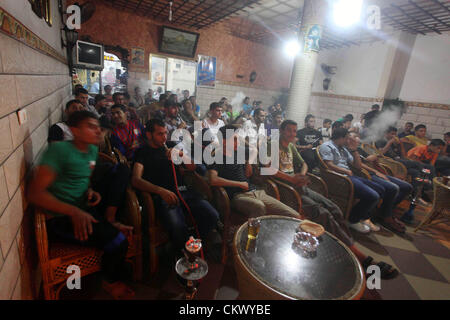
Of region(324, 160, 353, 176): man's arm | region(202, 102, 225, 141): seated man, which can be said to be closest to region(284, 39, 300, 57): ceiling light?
region(202, 102, 225, 141): seated man

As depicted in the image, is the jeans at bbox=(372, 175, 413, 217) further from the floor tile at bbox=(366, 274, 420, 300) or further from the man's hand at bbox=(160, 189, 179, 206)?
the man's hand at bbox=(160, 189, 179, 206)

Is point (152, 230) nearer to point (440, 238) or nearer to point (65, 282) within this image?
point (65, 282)

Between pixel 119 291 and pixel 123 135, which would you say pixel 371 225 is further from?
pixel 123 135

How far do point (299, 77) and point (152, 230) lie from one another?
5.28 m

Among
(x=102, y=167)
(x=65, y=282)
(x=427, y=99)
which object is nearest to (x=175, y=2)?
(x=102, y=167)

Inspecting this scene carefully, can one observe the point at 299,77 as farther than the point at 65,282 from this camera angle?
Yes

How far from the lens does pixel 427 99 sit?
23.1 feet

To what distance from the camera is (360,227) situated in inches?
121

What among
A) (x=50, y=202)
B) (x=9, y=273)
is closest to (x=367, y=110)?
(x=50, y=202)

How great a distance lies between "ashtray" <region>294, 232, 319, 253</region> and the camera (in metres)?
1.72

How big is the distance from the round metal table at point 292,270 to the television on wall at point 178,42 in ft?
26.0

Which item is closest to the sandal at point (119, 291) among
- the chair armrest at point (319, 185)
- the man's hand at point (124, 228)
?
the man's hand at point (124, 228)

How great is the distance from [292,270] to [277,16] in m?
8.47
